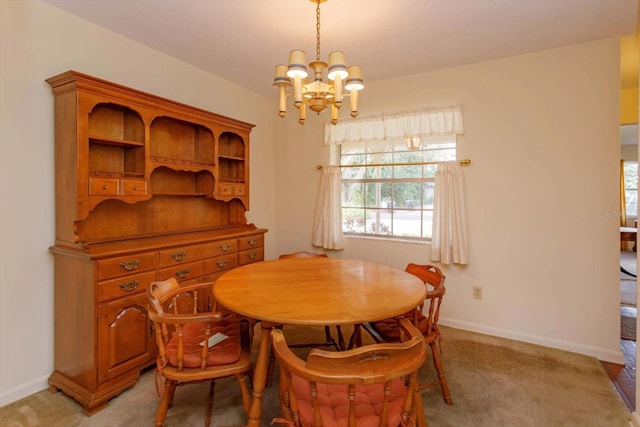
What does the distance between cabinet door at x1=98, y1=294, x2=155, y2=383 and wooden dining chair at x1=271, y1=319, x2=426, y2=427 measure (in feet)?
4.30

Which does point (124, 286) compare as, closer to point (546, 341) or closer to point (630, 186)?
point (546, 341)

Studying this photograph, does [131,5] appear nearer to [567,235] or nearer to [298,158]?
[298,158]

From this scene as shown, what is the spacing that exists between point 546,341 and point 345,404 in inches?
93.8

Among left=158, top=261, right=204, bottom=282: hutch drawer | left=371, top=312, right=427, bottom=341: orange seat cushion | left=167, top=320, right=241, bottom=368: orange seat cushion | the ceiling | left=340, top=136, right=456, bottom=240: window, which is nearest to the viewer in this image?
left=167, top=320, right=241, bottom=368: orange seat cushion

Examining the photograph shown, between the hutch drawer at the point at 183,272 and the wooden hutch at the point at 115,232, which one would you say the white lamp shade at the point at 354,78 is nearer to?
the wooden hutch at the point at 115,232

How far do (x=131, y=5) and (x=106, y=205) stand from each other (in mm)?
1366

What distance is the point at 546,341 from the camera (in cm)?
274

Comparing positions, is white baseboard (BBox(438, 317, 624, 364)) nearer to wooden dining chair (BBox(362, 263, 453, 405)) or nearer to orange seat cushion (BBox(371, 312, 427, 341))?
wooden dining chair (BBox(362, 263, 453, 405))

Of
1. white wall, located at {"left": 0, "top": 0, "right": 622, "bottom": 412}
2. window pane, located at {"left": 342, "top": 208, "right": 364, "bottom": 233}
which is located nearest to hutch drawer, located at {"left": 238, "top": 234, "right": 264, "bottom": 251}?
window pane, located at {"left": 342, "top": 208, "right": 364, "bottom": 233}

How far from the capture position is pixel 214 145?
9.52 ft

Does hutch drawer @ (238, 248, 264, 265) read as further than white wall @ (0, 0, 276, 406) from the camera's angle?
Yes

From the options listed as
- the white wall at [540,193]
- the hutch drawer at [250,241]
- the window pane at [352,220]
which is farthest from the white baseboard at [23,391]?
the white wall at [540,193]

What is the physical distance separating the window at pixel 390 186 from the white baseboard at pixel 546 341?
2.93 feet

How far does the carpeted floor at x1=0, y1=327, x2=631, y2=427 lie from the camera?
180cm
